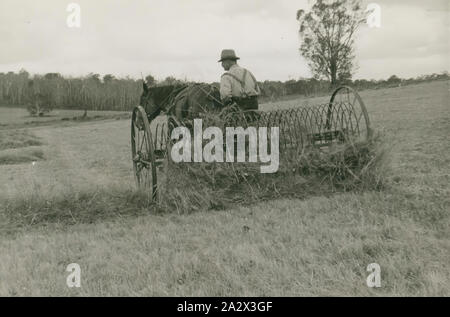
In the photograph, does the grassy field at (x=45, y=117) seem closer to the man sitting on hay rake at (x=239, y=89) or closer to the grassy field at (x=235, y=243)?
the man sitting on hay rake at (x=239, y=89)

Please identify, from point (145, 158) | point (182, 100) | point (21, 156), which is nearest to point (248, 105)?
Answer: point (182, 100)

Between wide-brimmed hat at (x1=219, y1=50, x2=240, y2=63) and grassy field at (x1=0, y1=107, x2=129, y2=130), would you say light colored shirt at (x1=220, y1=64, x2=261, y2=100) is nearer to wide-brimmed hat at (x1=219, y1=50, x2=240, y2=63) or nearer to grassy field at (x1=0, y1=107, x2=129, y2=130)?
wide-brimmed hat at (x1=219, y1=50, x2=240, y2=63)

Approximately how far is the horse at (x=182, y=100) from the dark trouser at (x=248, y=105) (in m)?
0.41

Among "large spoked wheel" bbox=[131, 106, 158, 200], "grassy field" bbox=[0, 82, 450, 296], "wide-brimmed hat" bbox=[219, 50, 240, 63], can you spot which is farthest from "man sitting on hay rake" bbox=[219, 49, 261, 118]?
"grassy field" bbox=[0, 82, 450, 296]

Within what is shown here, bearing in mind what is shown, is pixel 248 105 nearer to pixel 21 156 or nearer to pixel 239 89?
pixel 239 89

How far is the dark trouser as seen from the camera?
25.6 ft

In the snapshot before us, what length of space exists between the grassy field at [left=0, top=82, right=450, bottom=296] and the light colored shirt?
2.12 m

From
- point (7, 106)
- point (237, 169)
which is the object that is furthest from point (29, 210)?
point (7, 106)

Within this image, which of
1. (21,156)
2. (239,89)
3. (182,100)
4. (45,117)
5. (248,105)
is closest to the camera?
(239,89)

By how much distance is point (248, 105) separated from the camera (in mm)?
8109

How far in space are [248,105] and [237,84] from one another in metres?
0.41

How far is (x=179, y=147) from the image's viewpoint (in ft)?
23.1

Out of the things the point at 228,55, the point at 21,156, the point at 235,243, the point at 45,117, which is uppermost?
the point at 228,55

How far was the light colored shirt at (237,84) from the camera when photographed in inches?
313
